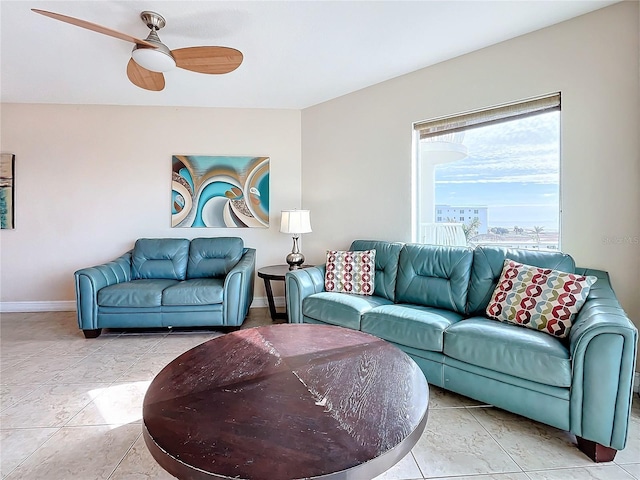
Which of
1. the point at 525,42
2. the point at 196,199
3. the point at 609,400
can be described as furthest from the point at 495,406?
the point at 196,199

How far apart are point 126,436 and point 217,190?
285cm

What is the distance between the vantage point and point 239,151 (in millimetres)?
4020

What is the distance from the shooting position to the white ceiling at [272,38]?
7.00 ft

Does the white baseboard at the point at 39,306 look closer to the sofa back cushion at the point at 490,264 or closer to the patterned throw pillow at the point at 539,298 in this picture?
the sofa back cushion at the point at 490,264

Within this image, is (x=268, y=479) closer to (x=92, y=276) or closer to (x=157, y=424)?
(x=157, y=424)

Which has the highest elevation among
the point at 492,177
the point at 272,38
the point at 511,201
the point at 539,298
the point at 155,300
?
the point at 272,38

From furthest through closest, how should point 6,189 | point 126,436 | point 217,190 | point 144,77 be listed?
point 217,190, point 6,189, point 144,77, point 126,436

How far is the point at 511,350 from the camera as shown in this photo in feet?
5.57

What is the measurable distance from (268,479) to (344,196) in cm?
315

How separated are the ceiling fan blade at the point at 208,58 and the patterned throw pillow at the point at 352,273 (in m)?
1.79

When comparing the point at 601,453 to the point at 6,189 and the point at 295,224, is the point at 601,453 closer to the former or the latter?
the point at 295,224

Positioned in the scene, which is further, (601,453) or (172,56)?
(172,56)

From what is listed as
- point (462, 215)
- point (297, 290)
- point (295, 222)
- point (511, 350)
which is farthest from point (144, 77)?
point (511, 350)

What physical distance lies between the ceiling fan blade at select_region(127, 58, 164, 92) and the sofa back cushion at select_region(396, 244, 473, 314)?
248 cm
